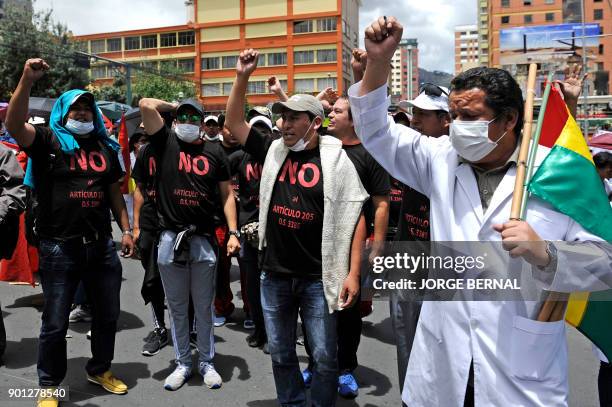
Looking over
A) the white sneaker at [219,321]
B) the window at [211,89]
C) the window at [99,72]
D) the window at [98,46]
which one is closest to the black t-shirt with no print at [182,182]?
the white sneaker at [219,321]

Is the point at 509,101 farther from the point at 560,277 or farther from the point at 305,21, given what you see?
the point at 305,21

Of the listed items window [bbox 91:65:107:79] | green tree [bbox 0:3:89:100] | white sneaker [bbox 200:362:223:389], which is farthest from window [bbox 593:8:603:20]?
white sneaker [bbox 200:362:223:389]

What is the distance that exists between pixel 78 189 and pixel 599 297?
10.6 ft

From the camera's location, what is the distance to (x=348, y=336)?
4297mm

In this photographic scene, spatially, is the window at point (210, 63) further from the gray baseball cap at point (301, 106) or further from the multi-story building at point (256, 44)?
the gray baseball cap at point (301, 106)

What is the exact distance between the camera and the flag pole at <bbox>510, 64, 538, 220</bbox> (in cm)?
185

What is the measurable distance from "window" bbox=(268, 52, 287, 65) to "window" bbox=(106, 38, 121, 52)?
21.7 m

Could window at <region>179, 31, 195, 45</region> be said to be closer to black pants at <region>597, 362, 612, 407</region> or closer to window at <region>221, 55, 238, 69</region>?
window at <region>221, 55, 238, 69</region>

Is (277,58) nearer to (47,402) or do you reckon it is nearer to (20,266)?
(20,266)

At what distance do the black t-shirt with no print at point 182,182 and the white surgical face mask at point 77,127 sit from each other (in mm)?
461

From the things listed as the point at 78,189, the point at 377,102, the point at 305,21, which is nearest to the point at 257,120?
the point at 78,189

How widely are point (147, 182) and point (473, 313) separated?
3529 mm

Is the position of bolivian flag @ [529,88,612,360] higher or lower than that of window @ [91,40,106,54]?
lower

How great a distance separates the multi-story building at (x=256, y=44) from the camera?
195 feet
